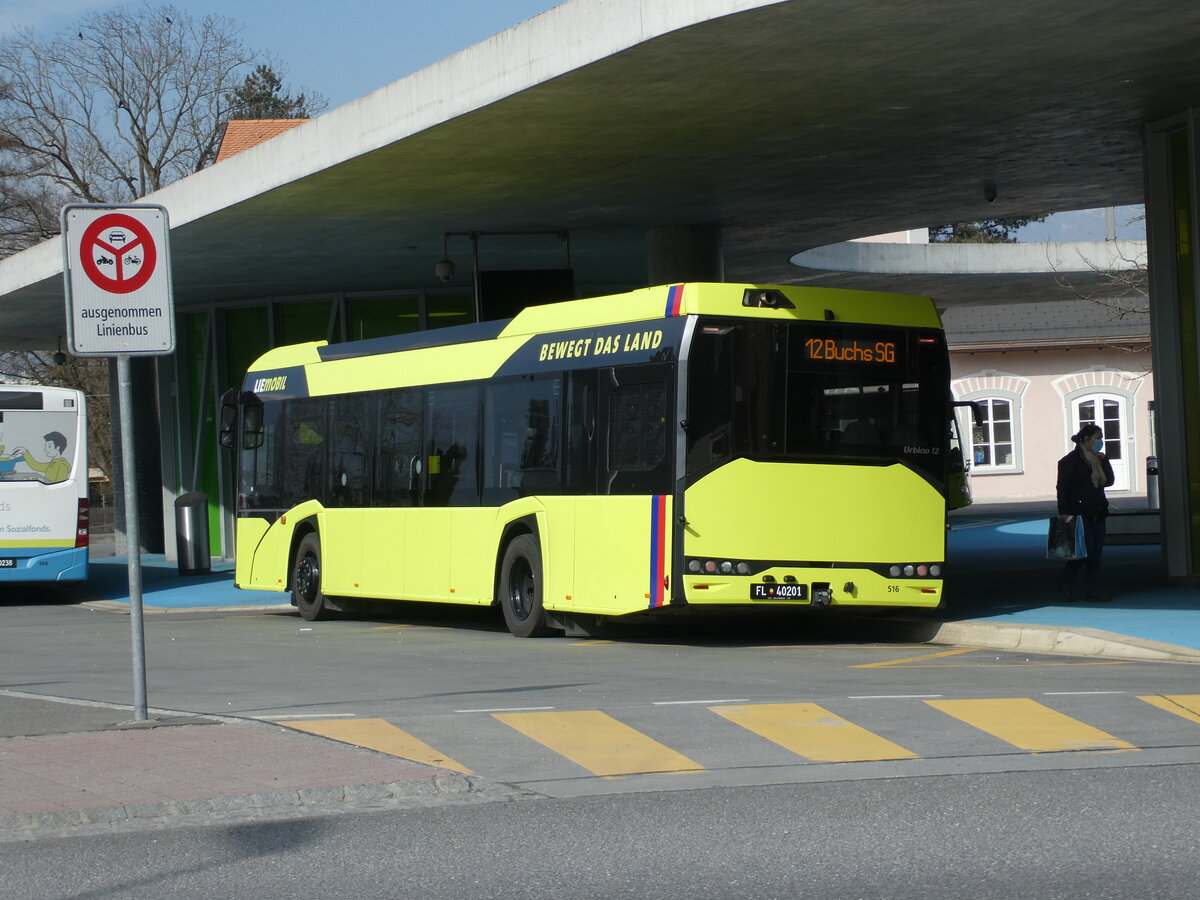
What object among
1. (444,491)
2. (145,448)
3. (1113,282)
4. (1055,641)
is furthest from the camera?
(1113,282)

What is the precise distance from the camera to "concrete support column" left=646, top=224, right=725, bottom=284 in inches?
985

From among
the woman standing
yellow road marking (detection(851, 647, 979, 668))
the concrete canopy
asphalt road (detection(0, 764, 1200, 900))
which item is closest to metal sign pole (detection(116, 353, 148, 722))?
asphalt road (detection(0, 764, 1200, 900))

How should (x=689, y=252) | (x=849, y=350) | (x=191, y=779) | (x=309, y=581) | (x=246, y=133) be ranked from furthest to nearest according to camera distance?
(x=246, y=133) → (x=689, y=252) → (x=309, y=581) → (x=849, y=350) → (x=191, y=779)

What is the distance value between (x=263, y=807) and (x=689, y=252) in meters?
18.4

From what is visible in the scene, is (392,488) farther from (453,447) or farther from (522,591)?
(522,591)

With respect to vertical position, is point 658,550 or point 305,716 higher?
point 658,550

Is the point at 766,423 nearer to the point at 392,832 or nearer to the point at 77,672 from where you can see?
the point at 77,672

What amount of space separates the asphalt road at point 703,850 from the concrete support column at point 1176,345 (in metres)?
11.1

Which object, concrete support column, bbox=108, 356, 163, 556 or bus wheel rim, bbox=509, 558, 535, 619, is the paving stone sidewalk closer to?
bus wheel rim, bbox=509, 558, 535, 619

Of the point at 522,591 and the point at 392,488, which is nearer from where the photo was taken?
the point at 522,591

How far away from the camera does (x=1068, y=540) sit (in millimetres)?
17062

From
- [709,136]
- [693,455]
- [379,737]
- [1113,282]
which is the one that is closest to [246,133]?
[1113,282]

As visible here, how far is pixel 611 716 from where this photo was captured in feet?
32.7

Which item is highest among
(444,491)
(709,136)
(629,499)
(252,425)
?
(709,136)
